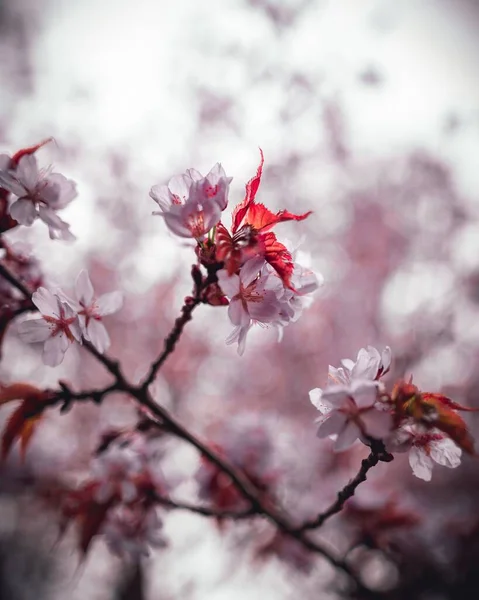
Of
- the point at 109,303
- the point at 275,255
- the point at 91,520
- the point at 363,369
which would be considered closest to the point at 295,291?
the point at 275,255

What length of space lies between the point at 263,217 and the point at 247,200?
0.05 m

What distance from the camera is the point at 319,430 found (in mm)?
814

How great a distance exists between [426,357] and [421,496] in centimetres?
149

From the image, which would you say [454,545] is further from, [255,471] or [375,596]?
[255,471]

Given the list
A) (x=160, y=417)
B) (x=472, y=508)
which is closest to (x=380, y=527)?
(x=160, y=417)

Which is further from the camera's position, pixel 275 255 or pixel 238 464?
pixel 238 464

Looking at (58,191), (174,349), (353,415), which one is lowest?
(174,349)

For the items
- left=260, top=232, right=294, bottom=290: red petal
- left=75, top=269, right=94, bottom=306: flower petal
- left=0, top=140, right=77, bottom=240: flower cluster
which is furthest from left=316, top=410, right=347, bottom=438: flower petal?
left=0, top=140, right=77, bottom=240: flower cluster

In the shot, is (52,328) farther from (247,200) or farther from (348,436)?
(348,436)

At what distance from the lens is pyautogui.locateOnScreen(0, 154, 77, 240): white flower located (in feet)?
3.28

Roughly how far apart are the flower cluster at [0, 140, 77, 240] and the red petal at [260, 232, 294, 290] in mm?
565

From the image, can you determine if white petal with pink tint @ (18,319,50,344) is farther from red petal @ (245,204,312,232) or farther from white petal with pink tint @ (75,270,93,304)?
red petal @ (245,204,312,232)

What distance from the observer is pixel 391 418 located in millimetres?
756

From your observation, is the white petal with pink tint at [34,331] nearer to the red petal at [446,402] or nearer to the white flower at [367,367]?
the white flower at [367,367]
